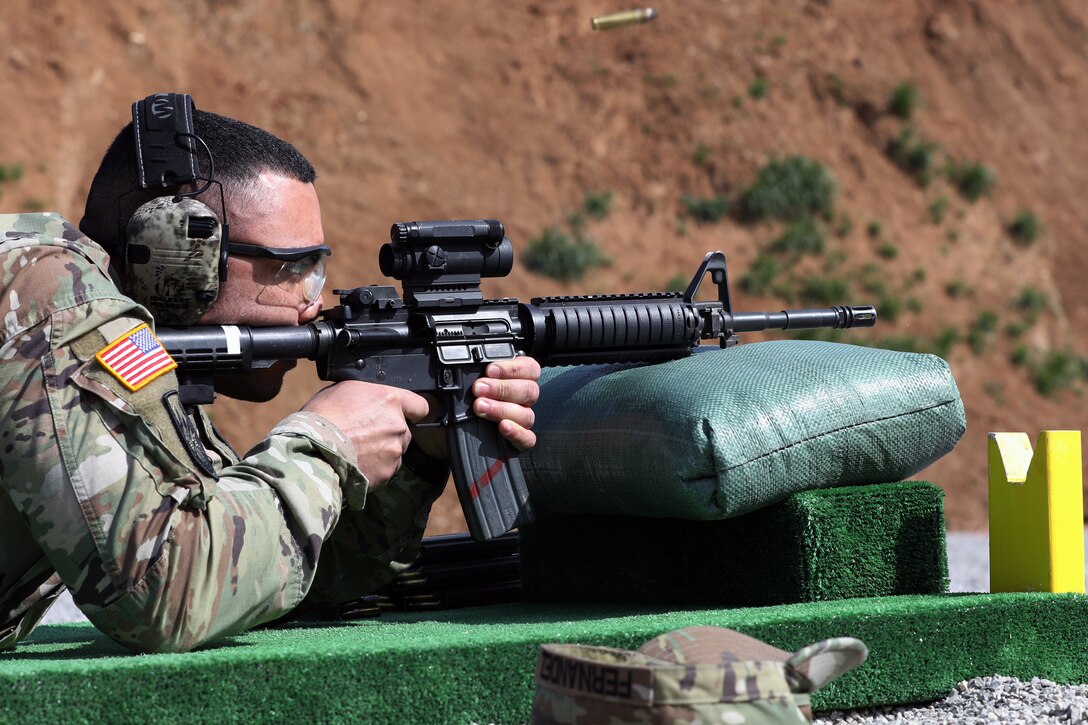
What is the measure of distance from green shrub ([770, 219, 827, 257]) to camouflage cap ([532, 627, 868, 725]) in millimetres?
16261

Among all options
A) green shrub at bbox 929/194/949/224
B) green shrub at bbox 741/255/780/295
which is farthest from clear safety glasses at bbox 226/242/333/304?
green shrub at bbox 929/194/949/224

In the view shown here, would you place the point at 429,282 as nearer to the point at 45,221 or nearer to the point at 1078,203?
the point at 45,221

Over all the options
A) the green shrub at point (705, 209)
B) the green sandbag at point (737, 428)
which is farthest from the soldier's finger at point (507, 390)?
the green shrub at point (705, 209)

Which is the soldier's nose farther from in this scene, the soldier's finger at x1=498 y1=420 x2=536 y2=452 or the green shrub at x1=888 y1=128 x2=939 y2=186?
the green shrub at x1=888 y1=128 x2=939 y2=186

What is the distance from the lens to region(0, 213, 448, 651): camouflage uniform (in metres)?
2.38

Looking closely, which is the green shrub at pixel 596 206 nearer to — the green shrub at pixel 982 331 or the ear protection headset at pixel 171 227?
the green shrub at pixel 982 331

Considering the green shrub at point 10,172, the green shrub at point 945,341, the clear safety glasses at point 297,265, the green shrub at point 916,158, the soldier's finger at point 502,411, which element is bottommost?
the green shrub at point 945,341

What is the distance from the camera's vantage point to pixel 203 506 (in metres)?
2.46

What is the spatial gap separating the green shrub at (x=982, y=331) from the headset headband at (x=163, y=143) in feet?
54.2

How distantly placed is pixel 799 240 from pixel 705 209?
1.35m

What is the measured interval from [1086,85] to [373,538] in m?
20.3

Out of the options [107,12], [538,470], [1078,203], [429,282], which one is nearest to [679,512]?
[538,470]

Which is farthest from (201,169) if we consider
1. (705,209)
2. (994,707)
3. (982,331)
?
(982,331)

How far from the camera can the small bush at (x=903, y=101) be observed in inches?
758
